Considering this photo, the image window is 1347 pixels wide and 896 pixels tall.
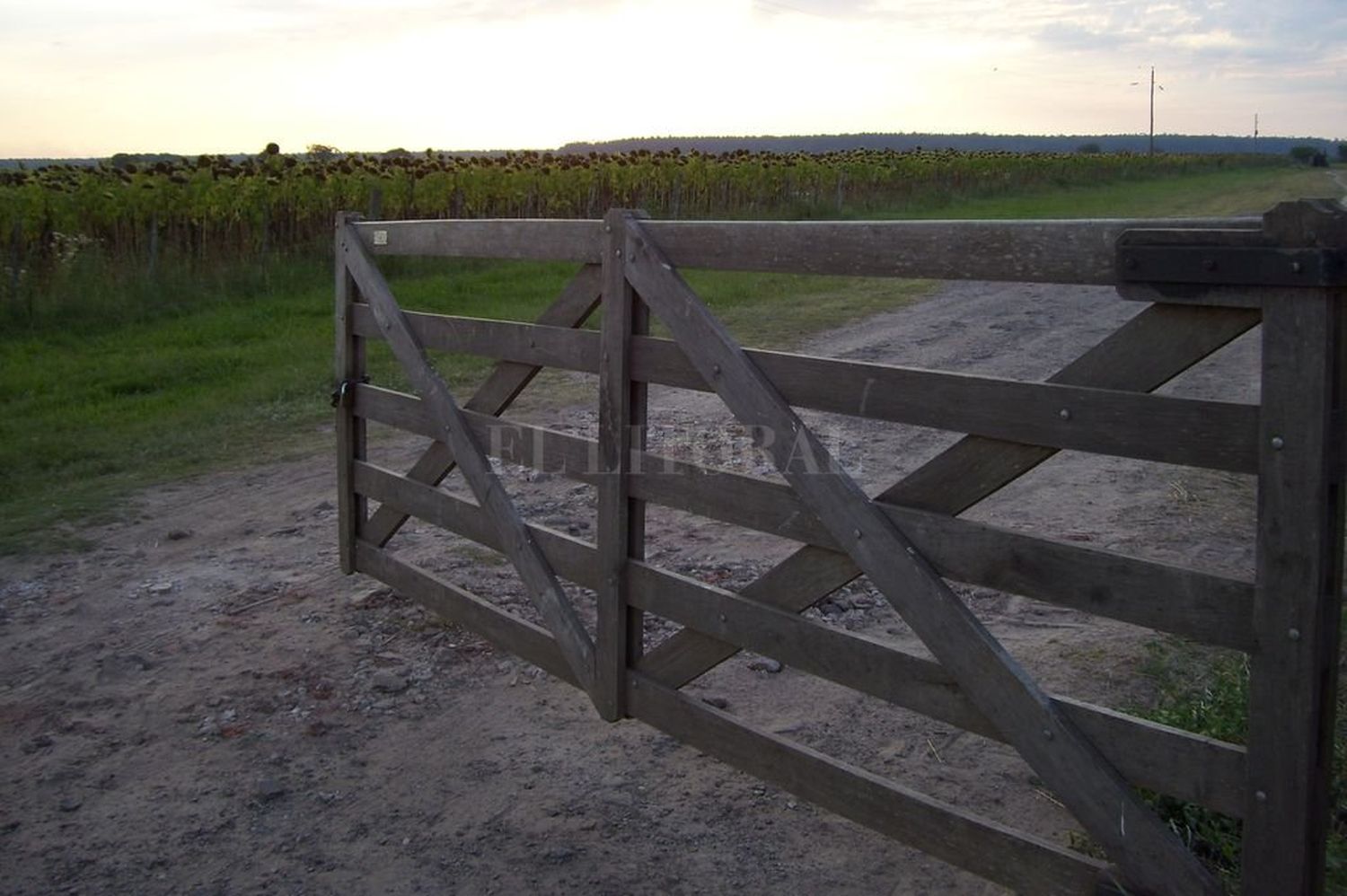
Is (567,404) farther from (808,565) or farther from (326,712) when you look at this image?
(808,565)

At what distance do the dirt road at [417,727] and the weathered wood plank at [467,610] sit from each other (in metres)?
0.09

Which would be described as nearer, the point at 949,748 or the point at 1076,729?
the point at 1076,729

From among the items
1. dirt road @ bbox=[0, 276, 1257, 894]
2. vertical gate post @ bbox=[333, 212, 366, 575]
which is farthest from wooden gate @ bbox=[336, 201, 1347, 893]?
vertical gate post @ bbox=[333, 212, 366, 575]

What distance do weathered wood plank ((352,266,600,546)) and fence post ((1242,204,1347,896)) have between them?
2380mm

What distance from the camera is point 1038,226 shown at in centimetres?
281

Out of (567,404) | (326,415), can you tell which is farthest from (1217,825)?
(326,415)

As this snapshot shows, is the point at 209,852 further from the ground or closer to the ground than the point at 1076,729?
closer to the ground

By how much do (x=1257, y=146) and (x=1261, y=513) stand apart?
20732cm

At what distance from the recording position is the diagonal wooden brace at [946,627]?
271 centimetres

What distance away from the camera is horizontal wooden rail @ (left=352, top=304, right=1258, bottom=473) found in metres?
2.50

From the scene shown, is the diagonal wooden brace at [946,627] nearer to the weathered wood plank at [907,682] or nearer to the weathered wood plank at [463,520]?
the weathered wood plank at [907,682]

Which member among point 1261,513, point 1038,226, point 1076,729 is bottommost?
point 1076,729

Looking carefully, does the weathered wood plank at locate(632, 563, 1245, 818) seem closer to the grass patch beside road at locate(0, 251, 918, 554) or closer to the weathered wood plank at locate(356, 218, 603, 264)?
the weathered wood plank at locate(356, 218, 603, 264)

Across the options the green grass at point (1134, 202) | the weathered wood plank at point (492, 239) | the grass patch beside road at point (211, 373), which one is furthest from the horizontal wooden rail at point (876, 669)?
the green grass at point (1134, 202)
